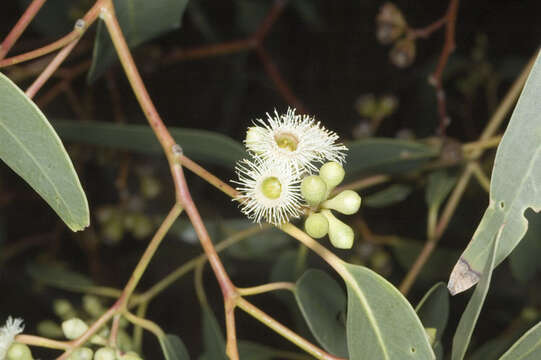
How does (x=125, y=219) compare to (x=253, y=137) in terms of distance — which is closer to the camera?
(x=253, y=137)

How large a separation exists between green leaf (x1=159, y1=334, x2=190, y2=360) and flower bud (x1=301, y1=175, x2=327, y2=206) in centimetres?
39

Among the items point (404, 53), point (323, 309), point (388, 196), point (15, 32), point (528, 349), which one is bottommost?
point (528, 349)

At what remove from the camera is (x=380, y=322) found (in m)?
1.08

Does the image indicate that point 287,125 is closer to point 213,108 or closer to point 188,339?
point 213,108

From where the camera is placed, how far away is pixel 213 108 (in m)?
2.35

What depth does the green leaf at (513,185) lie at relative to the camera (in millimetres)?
1032

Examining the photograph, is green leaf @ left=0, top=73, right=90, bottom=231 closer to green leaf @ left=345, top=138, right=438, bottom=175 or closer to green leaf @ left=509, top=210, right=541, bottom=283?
green leaf @ left=345, top=138, right=438, bottom=175

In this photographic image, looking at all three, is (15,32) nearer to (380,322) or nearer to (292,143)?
(292,143)

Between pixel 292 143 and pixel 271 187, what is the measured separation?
129mm

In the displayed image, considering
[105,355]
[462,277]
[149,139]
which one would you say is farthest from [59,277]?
[462,277]

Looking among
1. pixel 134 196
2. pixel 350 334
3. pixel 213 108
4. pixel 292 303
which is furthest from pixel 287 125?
pixel 213 108

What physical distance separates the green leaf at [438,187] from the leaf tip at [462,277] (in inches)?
26.1

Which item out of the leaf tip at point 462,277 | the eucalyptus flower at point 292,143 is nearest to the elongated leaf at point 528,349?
the leaf tip at point 462,277

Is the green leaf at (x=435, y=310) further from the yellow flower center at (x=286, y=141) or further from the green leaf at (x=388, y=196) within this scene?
the green leaf at (x=388, y=196)
